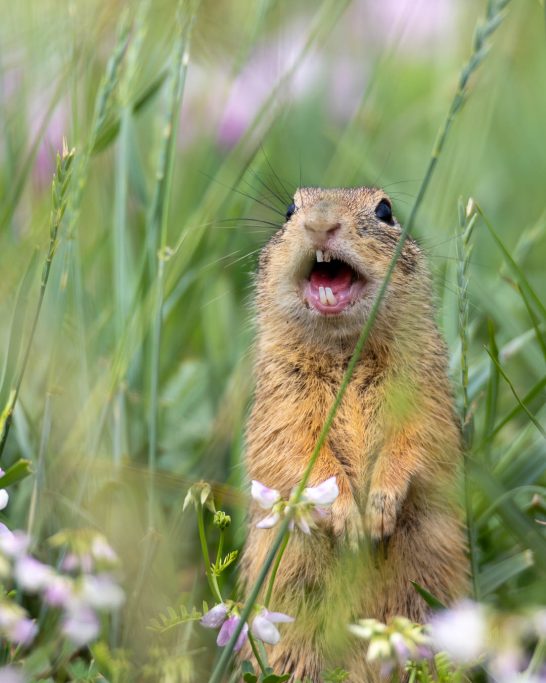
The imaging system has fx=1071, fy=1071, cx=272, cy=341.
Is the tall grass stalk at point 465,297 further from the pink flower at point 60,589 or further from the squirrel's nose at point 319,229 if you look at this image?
the pink flower at point 60,589

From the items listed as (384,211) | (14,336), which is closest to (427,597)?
(14,336)

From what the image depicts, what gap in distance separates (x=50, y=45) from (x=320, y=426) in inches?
99.9

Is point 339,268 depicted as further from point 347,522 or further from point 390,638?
point 390,638

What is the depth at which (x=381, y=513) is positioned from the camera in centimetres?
321

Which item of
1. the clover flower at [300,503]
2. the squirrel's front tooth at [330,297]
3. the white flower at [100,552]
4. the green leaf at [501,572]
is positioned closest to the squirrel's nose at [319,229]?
the squirrel's front tooth at [330,297]

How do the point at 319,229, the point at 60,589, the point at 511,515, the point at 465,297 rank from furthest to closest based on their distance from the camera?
the point at 319,229, the point at 511,515, the point at 465,297, the point at 60,589

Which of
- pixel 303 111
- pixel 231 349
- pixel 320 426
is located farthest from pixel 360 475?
pixel 303 111

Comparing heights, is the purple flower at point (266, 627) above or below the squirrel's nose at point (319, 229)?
below

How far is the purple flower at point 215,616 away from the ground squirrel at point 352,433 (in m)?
0.55

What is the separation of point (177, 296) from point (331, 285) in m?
1.20

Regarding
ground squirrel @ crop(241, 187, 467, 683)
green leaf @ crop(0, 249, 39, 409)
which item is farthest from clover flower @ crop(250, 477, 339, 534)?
green leaf @ crop(0, 249, 39, 409)

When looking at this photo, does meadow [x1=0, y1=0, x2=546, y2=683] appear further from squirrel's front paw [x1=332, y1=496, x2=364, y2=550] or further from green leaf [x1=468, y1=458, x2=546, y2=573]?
squirrel's front paw [x1=332, y1=496, x2=364, y2=550]

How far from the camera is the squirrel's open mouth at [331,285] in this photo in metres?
3.46

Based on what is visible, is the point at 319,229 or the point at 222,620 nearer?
the point at 222,620
